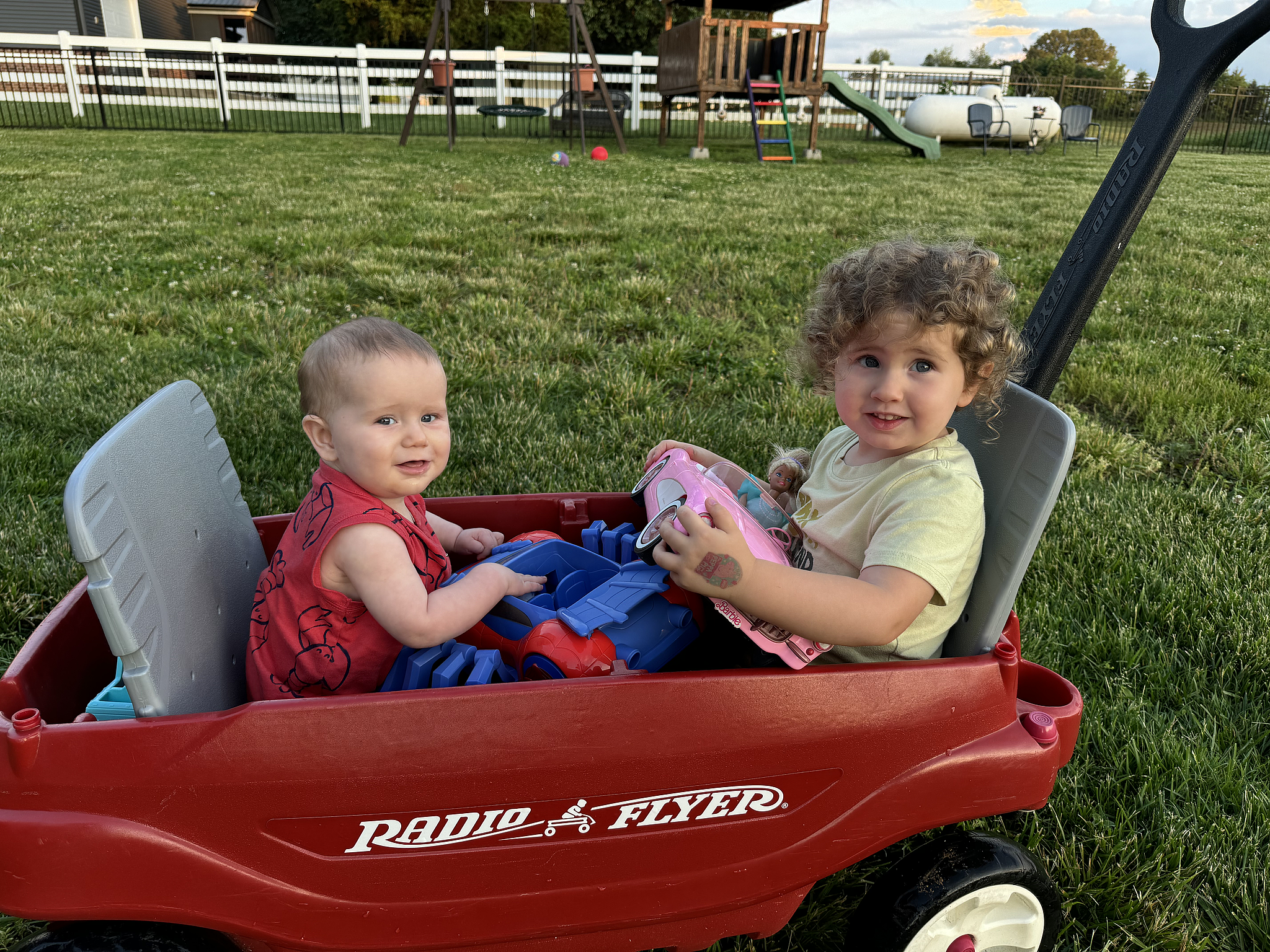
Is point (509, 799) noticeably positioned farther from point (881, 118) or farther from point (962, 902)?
point (881, 118)

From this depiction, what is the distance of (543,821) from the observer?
1.32m

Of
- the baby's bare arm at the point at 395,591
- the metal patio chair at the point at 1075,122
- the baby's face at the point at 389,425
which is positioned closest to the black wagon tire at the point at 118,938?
the baby's bare arm at the point at 395,591

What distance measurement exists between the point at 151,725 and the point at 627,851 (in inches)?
27.1

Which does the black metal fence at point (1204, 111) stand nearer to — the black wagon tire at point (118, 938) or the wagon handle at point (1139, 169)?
the wagon handle at point (1139, 169)

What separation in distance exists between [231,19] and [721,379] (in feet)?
139

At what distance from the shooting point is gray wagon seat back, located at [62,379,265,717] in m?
1.25

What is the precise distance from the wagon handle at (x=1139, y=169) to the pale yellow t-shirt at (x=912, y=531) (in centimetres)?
25

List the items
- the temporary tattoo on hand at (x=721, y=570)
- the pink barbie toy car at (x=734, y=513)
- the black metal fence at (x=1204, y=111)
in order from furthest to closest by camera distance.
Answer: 1. the black metal fence at (x=1204, y=111)
2. the pink barbie toy car at (x=734, y=513)
3. the temporary tattoo on hand at (x=721, y=570)

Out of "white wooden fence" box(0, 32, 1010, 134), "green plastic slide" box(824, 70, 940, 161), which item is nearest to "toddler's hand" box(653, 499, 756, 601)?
"green plastic slide" box(824, 70, 940, 161)

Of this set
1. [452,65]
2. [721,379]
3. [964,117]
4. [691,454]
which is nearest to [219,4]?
[452,65]

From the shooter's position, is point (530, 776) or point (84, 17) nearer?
point (530, 776)

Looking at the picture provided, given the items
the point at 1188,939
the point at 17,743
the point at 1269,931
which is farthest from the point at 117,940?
the point at 1269,931

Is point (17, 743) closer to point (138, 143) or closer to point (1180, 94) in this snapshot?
point (1180, 94)

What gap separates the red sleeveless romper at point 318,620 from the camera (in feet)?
5.26
